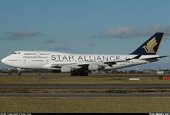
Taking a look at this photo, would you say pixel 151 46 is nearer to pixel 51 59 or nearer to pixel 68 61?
pixel 68 61

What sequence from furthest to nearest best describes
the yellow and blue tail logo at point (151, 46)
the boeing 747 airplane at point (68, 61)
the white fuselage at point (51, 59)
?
the yellow and blue tail logo at point (151, 46), the white fuselage at point (51, 59), the boeing 747 airplane at point (68, 61)

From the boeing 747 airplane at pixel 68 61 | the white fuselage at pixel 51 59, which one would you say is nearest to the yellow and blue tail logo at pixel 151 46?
the boeing 747 airplane at pixel 68 61

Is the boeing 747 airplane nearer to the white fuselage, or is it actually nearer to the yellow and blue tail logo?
the white fuselage

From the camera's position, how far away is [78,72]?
283 feet

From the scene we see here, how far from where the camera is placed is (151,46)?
9600 centimetres

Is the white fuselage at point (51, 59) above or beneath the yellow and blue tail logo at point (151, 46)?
beneath

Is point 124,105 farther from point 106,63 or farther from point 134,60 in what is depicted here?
point 134,60

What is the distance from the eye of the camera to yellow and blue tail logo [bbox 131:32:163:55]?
9589 centimetres

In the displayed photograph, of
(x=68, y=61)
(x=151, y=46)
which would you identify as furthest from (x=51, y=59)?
(x=151, y=46)

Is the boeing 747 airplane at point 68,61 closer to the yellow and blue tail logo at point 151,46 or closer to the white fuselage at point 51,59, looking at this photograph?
the white fuselage at point 51,59

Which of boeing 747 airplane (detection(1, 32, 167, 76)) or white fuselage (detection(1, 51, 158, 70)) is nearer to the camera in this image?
boeing 747 airplane (detection(1, 32, 167, 76))

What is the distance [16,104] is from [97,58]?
6669cm

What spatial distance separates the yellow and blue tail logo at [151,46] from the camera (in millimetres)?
95894

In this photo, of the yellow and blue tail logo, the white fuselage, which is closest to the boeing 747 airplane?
the white fuselage
